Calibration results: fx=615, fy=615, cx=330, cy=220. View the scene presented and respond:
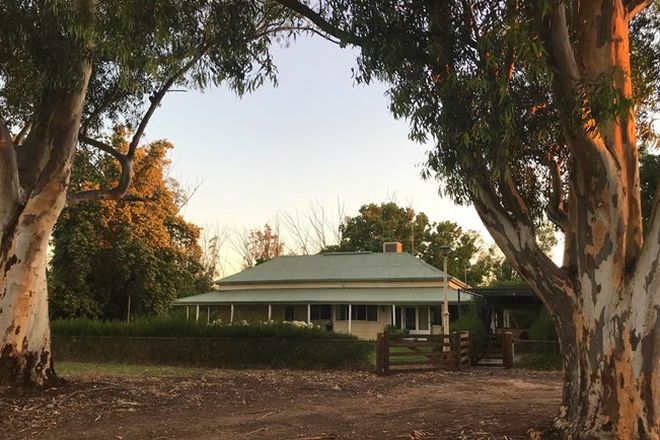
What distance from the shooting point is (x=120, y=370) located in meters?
17.6

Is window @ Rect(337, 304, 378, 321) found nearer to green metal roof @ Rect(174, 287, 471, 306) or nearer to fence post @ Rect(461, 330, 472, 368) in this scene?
green metal roof @ Rect(174, 287, 471, 306)

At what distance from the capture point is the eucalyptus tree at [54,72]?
952 centimetres

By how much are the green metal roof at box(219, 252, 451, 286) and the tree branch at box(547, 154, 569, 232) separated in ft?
75.4

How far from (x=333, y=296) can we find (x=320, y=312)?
2.57 meters

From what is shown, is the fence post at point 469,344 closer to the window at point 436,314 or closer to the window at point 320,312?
the window at point 436,314

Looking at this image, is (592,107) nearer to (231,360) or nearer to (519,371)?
(519,371)

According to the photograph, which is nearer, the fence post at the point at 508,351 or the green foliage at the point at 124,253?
the fence post at the point at 508,351

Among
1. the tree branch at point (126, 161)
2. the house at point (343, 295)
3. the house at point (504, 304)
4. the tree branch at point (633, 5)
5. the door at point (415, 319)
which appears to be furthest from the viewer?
the door at point (415, 319)

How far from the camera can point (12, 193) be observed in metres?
11.4

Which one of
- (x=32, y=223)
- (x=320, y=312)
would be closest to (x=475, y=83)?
(x=32, y=223)

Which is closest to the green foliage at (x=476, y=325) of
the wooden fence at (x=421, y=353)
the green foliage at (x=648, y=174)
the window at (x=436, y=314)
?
the wooden fence at (x=421, y=353)

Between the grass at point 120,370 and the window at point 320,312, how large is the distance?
16463mm

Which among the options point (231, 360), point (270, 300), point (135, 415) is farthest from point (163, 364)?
point (270, 300)

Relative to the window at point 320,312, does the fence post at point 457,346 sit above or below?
below
